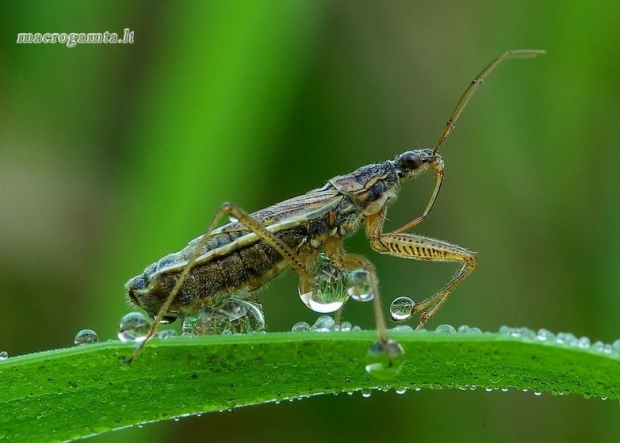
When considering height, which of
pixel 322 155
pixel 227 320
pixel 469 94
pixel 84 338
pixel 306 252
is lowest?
pixel 227 320

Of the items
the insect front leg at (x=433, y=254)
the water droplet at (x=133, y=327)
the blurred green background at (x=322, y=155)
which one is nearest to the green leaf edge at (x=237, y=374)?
the water droplet at (x=133, y=327)

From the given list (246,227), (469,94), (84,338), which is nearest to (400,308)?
(246,227)

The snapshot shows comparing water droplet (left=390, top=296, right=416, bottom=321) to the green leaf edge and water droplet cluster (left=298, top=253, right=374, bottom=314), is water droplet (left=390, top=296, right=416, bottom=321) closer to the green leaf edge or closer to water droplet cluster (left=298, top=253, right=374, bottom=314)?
water droplet cluster (left=298, top=253, right=374, bottom=314)

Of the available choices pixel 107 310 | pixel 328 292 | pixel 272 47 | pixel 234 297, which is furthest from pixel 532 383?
pixel 272 47

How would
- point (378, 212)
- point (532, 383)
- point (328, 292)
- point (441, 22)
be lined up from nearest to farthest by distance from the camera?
point (532, 383)
point (328, 292)
point (378, 212)
point (441, 22)

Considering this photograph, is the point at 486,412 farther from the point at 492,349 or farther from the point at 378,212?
the point at 492,349

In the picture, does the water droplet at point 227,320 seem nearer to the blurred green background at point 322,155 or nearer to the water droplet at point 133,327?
the water droplet at point 133,327

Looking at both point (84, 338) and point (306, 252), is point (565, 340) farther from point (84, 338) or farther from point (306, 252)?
point (306, 252)
